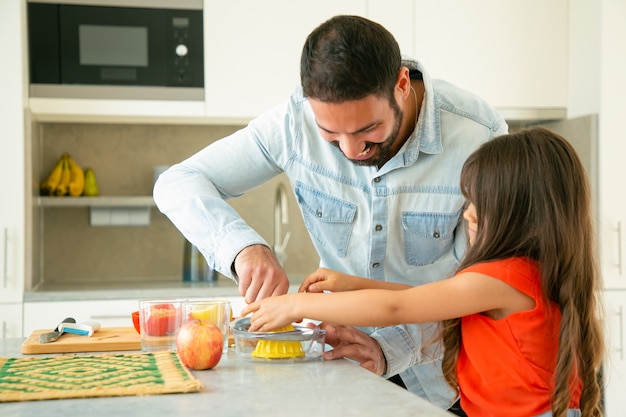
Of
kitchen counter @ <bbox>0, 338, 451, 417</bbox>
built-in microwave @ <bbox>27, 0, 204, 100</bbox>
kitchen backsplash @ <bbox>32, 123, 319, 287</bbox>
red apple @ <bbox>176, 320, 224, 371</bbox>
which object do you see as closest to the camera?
kitchen counter @ <bbox>0, 338, 451, 417</bbox>

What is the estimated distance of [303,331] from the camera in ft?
4.65

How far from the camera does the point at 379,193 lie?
5.75 feet

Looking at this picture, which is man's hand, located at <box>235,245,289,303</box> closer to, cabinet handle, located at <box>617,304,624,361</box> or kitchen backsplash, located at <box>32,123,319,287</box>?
kitchen backsplash, located at <box>32,123,319,287</box>

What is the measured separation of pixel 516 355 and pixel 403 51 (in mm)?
2044

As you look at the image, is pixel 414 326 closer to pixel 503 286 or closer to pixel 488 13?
pixel 503 286

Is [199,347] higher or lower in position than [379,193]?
lower

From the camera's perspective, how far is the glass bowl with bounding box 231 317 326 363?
1377 millimetres

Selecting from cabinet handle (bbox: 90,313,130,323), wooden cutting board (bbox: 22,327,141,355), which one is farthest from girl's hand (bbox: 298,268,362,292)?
cabinet handle (bbox: 90,313,130,323)

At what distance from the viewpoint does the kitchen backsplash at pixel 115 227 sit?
11.4 ft

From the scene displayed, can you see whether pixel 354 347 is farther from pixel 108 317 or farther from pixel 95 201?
pixel 95 201

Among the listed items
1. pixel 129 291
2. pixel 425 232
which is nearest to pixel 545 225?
pixel 425 232

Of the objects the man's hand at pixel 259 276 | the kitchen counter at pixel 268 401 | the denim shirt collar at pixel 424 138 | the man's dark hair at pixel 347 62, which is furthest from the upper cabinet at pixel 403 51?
the kitchen counter at pixel 268 401

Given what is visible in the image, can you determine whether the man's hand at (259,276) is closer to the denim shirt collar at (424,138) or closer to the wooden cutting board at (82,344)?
the wooden cutting board at (82,344)

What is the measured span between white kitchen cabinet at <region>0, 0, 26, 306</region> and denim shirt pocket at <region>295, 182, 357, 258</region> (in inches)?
57.1
